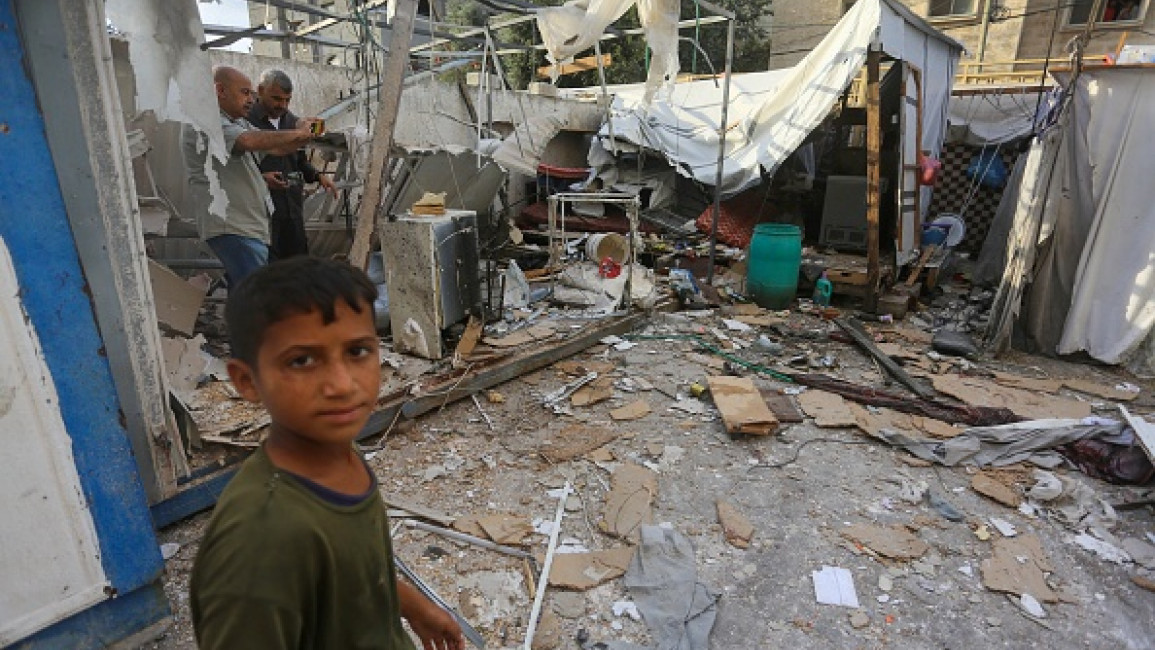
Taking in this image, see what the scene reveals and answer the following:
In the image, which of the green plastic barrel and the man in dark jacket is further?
the green plastic barrel

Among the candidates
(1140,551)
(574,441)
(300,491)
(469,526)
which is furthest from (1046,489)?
(300,491)

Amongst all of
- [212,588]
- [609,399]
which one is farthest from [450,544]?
[212,588]

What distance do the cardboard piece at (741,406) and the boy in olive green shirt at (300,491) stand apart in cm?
310

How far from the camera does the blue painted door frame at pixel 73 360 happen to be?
1.58m

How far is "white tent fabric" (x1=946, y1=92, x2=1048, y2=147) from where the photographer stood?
30.8ft

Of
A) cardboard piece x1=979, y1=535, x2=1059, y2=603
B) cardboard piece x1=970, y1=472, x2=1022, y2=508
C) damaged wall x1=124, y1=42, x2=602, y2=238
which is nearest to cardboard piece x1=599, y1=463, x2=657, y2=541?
cardboard piece x1=979, y1=535, x2=1059, y2=603

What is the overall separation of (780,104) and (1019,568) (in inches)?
257

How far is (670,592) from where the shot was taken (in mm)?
2477

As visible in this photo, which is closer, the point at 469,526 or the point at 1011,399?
the point at 469,526

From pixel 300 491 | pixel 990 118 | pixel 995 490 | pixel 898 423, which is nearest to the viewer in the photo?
pixel 300 491

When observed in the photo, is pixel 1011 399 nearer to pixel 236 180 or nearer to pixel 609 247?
pixel 609 247

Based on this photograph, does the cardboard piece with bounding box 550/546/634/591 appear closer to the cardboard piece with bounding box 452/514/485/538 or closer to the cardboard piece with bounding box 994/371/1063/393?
the cardboard piece with bounding box 452/514/485/538

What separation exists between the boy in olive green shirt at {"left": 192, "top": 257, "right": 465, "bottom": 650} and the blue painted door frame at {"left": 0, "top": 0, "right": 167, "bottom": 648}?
4.05ft

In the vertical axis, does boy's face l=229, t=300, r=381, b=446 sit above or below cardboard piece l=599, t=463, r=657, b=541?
above
